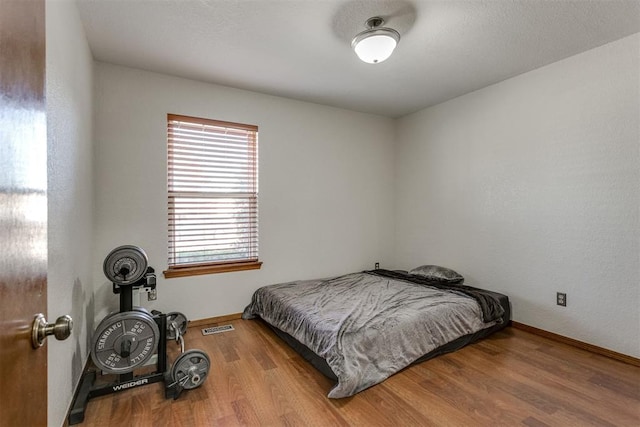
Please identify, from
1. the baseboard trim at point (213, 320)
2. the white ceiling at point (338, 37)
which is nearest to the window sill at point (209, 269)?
the baseboard trim at point (213, 320)

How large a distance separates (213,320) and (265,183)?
159 cm

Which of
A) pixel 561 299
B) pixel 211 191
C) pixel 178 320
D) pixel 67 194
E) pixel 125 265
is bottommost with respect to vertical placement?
pixel 178 320

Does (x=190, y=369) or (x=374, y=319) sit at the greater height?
(x=374, y=319)

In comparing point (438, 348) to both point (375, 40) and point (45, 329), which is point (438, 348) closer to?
point (375, 40)

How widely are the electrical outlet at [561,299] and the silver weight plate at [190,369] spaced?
120 inches

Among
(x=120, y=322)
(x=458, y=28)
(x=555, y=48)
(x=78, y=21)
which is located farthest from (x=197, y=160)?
(x=555, y=48)

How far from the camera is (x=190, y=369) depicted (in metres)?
2.11

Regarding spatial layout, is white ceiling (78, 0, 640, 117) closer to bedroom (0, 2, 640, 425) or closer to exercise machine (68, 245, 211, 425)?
bedroom (0, 2, 640, 425)

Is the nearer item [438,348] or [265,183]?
[438,348]

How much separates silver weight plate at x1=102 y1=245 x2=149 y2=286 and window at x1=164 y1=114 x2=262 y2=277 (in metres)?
0.96

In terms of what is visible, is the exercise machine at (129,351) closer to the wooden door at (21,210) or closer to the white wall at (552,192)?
the wooden door at (21,210)

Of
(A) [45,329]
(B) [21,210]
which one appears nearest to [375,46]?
(B) [21,210]

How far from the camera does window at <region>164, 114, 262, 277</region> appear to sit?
3.23 metres

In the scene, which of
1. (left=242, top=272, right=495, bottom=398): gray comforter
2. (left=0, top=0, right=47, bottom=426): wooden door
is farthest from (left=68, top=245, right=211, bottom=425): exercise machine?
(left=0, top=0, right=47, bottom=426): wooden door
